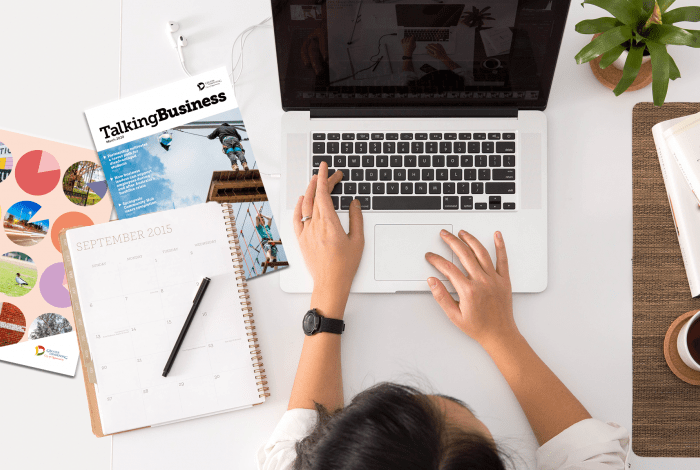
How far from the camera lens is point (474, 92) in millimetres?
778

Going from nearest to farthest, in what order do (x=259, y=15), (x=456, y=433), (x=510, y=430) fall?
(x=456, y=433) → (x=510, y=430) → (x=259, y=15)

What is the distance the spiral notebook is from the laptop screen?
0.28 metres

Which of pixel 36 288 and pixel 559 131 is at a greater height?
pixel 559 131

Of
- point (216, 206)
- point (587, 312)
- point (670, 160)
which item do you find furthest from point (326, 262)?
point (670, 160)

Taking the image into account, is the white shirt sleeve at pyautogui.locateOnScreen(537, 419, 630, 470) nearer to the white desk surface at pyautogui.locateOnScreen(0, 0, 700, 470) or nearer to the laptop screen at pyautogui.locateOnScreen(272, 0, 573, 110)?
the white desk surface at pyautogui.locateOnScreen(0, 0, 700, 470)

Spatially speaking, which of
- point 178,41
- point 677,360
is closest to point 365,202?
point 178,41

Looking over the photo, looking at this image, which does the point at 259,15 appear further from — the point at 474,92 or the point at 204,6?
the point at 474,92

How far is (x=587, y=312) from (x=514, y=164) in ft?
0.89

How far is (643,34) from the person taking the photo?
→ 0.71 meters

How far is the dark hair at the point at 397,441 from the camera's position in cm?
52

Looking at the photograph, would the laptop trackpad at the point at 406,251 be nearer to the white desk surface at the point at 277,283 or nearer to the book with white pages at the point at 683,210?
the white desk surface at the point at 277,283

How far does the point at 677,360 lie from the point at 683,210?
9.4 inches

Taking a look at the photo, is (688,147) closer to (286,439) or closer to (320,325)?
(320,325)

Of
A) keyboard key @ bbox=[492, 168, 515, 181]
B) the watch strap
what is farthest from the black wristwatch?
keyboard key @ bbox=[492, 168, 515, 181]
